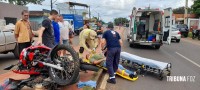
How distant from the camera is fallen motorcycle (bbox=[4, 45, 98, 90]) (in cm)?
554

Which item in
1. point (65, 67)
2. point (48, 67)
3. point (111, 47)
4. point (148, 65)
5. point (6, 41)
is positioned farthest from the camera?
point (6, 41)

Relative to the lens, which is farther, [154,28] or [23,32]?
[154,28]

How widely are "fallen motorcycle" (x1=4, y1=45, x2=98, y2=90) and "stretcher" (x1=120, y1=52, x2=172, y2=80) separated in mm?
3297

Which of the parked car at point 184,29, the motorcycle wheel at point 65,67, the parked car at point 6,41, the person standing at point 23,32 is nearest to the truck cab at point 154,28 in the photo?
the parked car at point 6,41

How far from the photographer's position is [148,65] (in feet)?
27.9

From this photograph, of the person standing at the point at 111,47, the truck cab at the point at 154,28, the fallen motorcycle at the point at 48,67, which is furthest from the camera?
the truck cab at the point at 154,28

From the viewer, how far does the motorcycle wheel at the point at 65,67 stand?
5402 mm

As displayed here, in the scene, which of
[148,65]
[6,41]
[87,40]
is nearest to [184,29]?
[148,65]

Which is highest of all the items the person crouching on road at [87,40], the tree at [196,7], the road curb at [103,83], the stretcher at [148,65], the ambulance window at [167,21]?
the tree at [196,7]

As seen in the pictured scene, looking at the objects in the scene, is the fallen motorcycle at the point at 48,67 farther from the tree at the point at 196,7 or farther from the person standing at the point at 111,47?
the tree at the point at 196,7

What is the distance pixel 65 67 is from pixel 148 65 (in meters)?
3.65

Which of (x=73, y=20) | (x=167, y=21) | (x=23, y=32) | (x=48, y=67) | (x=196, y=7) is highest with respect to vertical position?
(x=196, y=7)

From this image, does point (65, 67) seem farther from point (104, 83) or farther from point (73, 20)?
point (73, 20)

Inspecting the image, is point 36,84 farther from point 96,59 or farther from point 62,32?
point 62,32
